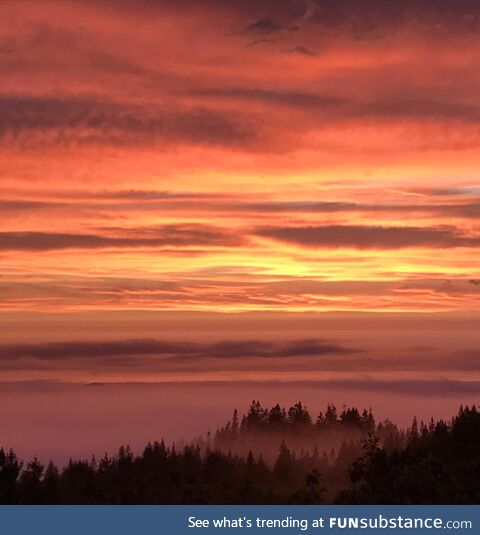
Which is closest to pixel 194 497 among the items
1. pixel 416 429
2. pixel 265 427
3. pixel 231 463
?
pixel 231 463

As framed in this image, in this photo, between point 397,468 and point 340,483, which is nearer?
point 397,468

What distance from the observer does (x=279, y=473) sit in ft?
370

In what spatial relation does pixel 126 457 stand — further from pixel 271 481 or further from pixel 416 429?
pixel 416 429

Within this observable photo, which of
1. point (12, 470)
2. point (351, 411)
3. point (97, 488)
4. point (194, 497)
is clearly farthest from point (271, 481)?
point (351, 411)

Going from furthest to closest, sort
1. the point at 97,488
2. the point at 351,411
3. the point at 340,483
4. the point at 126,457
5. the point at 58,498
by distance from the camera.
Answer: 1. the point at 351,411
2. the point at 340,483
3. the point at 126,457
4. the point at 97,488
5. the point at 58,498

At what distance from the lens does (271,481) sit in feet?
352

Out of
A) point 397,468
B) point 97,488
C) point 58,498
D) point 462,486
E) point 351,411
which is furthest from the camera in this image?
point 351,411

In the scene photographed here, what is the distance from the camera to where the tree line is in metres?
69.6

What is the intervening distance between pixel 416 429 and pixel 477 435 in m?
23.4

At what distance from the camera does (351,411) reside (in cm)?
17025

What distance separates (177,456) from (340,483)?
51.7 ft

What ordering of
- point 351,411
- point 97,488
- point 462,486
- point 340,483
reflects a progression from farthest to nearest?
point 351,411
point 340,483
point 97,488
point 462,486

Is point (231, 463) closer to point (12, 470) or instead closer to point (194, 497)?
point (12, 470)

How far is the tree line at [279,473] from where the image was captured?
228 feet
